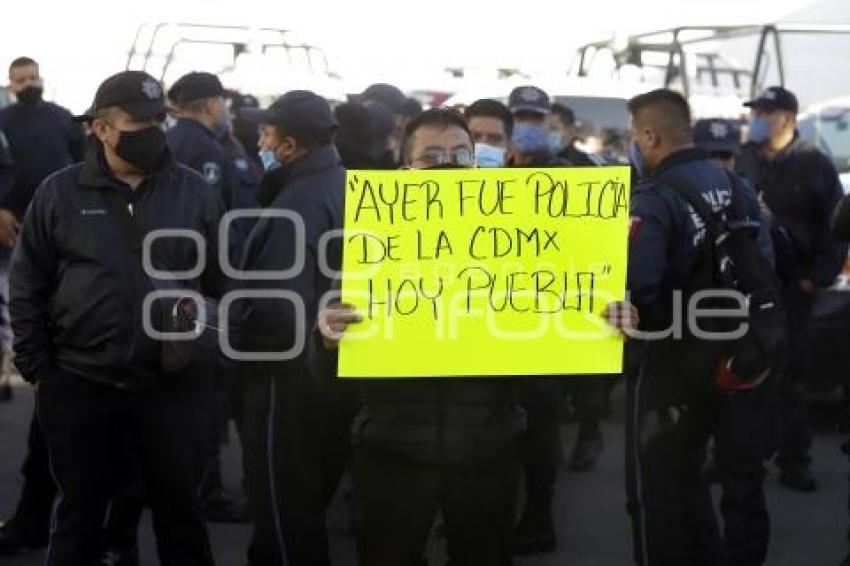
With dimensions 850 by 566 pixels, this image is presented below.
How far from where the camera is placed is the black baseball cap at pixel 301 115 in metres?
5.34

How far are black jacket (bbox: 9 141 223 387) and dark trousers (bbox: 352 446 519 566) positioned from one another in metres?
1.10

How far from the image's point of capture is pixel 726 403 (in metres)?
5.63

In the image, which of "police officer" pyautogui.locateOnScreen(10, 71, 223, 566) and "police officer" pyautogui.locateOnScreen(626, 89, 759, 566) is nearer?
"police officer" pyautogui.locateOnScreen(10, 71, 223, 566)

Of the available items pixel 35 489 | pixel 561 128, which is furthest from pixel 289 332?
pixel 561 128

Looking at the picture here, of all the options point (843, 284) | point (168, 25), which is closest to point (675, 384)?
point (843, 284)

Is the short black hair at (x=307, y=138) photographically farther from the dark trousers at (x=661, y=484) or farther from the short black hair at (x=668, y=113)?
the dark trousers at (x=661, y=484)

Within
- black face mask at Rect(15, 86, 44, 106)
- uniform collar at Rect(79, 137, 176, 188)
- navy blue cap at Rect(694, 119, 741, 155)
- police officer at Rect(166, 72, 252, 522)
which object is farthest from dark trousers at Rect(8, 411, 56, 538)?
black face mask at Rect(15, 86, 44, 106)

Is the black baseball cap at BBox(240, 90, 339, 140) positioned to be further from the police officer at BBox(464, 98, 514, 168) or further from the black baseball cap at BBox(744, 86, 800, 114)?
the black baseball cap at BBox(744, 86, 800, 114)

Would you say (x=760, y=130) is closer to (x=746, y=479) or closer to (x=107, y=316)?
(x=746, y=479)

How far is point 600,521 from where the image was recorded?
24.7 ft

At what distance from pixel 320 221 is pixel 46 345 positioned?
96 centimetres

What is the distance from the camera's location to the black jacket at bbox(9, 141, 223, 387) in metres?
4.92

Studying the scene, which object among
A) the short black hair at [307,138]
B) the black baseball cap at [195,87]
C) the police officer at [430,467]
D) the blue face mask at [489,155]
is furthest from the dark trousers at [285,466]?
the black baseball cap at [195,87]

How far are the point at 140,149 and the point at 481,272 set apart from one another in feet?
4.56
